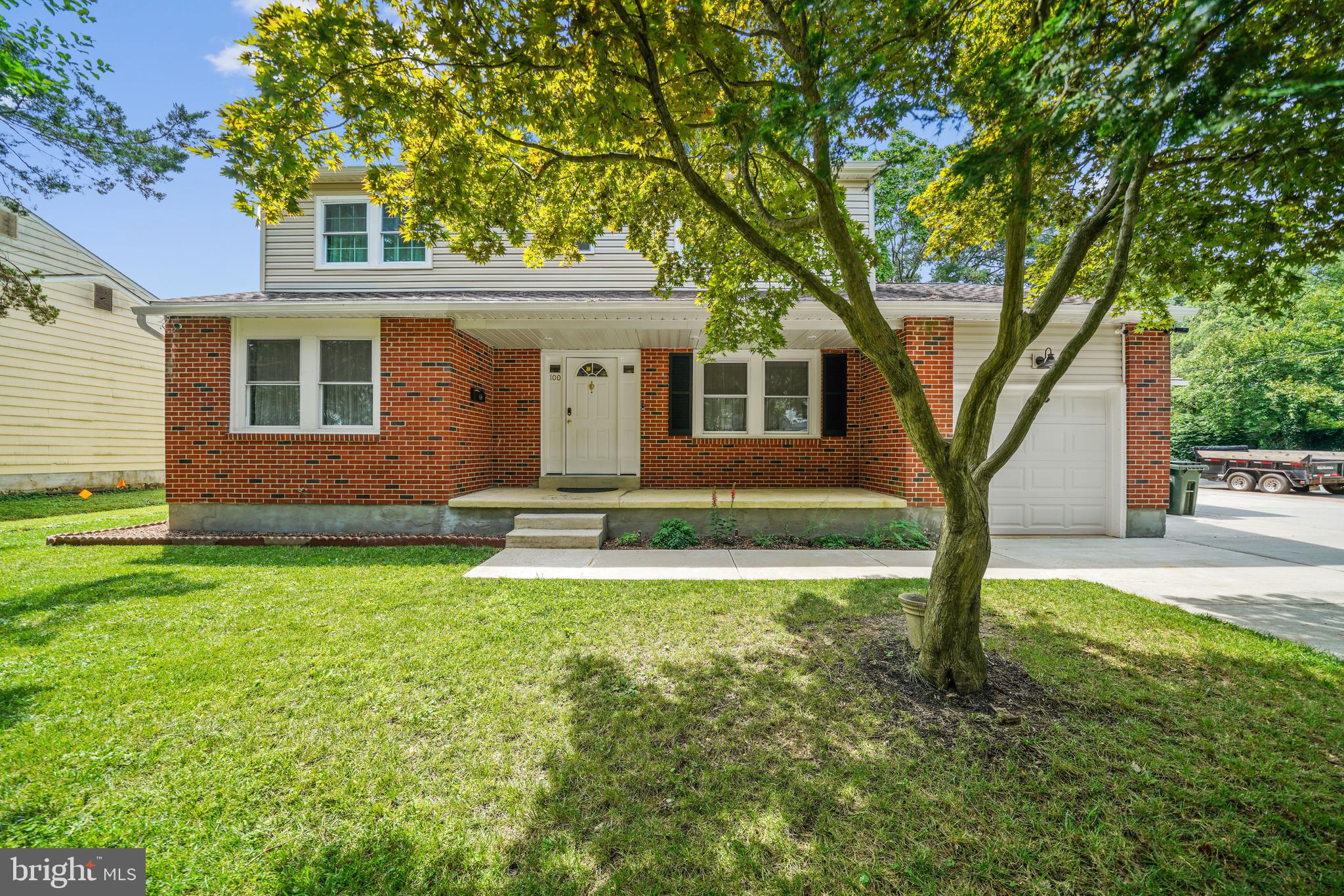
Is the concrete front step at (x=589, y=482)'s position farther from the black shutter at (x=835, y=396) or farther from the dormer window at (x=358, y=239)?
the dormer window at (x=358, y=239)

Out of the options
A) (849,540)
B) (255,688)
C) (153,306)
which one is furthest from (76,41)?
(849,540)

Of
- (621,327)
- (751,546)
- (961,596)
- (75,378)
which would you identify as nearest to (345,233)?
(621,327)

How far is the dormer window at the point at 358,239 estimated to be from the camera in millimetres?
8750

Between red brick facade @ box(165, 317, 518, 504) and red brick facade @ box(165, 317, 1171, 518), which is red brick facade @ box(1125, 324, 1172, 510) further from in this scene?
red brick facade @ box(165, 317, 518, 504)

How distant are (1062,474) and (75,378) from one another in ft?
65.6

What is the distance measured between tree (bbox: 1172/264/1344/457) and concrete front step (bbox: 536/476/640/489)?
24814 mm

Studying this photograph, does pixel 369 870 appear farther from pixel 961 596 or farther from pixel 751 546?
pixel 751 546

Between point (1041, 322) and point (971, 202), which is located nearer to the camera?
point (1041, 322)

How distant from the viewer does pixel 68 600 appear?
4363mm

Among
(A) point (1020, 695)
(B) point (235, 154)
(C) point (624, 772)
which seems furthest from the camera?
(B) point (235, 154)

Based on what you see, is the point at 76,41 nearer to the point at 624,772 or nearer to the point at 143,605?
the point at 143,605

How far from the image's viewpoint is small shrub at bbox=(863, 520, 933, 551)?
22.5ft

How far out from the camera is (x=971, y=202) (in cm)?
381

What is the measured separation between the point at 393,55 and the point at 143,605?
470 cm
